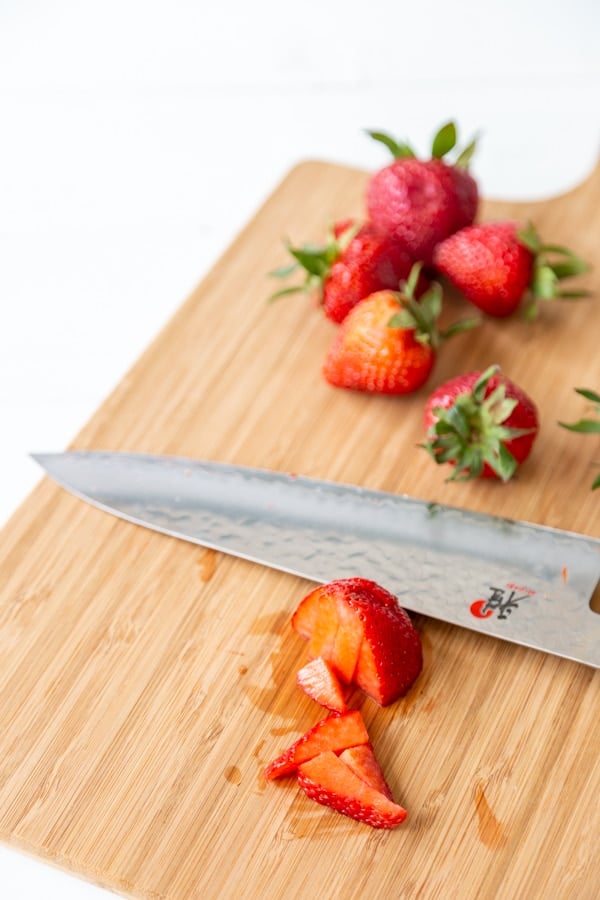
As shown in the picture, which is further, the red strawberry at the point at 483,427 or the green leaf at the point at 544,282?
the green leaf at the point at 544,282

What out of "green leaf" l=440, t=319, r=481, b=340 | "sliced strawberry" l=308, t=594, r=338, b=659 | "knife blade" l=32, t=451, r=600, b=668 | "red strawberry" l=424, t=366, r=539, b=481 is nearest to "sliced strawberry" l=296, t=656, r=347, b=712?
"sliced strawberry" l=308, t=594, r=338, b=659

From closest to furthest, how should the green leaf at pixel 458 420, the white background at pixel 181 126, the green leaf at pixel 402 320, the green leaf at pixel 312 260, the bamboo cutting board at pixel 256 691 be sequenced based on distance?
the bamboo cutting board at pixel 256 691 → the green leaf at pixel 458 420 → the green leaf at pixel 402 320 → the green leaf at pixel 312 260 → the white background at pixel 181 126

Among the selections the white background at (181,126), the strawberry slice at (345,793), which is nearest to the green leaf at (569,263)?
the white background at (181,126)

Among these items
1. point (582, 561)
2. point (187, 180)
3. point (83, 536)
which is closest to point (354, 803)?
point (582, 561)

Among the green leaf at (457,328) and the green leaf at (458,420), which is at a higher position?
the green leaf at (458,420)

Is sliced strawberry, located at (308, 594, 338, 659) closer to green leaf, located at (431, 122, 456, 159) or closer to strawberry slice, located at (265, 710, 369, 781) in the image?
strawberry slice, located at (265, 710, 369, 781)

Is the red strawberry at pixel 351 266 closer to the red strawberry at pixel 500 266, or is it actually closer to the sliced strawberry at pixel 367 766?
the red strawberry at pixel 500 266

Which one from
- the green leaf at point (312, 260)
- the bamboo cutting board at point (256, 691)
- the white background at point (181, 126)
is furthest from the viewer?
the white background at point (181, 126)

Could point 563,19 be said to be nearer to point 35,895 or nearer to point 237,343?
point 237,343
